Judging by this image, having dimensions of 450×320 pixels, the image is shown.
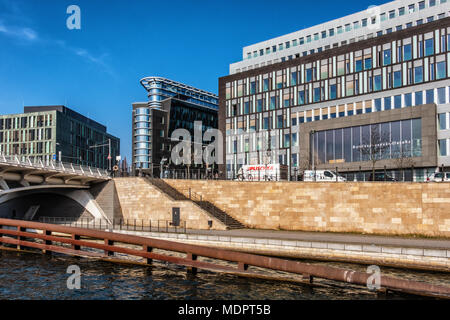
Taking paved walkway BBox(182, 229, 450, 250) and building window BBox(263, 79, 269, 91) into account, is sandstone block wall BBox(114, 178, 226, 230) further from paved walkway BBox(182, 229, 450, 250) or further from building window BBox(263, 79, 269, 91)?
building window BBox(263, 79, 269, 91)

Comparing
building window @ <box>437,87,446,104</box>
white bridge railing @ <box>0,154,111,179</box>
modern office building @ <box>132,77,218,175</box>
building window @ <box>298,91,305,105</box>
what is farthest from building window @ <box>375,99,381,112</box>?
modern office building @ <box>132,77,218,175</box>

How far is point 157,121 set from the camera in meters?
101

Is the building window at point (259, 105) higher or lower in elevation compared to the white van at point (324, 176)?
higher

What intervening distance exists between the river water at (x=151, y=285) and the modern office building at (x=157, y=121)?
72.6 m

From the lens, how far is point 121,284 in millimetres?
18828

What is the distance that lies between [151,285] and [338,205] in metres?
24.0

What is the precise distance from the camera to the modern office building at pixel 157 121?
10019 cm

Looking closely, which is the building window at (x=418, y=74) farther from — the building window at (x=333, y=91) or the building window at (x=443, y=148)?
the building window at (x=333, y=91)

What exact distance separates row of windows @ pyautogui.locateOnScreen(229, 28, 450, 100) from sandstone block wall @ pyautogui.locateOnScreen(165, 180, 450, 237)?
2424cm

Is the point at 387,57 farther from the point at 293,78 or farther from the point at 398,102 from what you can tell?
the point at 293,78

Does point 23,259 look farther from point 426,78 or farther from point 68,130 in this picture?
point 68,130

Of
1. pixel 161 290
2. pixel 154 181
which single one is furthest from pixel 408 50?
pixel 161 290

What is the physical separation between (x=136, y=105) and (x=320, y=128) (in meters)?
60.6

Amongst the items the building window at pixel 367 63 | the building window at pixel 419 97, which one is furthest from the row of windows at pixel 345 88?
the building window at pixel 419 97
